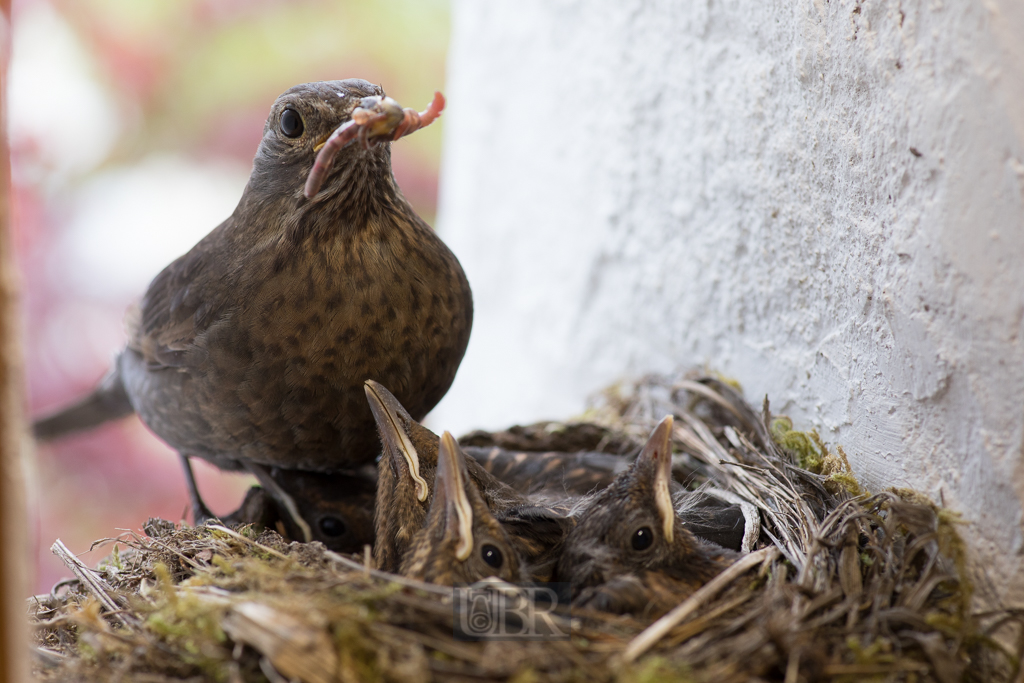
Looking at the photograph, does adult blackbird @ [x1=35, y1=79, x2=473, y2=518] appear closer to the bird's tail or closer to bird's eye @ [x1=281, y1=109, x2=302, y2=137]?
bird's eye @ [x1=281, y1=109, x2=302, y2=137]

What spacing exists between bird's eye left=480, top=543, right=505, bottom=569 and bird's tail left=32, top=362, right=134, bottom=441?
194cm

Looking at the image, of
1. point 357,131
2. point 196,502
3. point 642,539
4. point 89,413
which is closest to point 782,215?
point 642,539

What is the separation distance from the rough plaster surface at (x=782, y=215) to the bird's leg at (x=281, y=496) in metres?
1.24

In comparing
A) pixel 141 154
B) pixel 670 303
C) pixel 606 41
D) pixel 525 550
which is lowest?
pixel 525 550

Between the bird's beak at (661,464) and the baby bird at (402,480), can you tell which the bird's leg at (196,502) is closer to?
the baby bird at (402,480)

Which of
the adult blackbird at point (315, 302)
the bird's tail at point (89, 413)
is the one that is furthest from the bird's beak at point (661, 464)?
the bird's tail at point (89, 413)

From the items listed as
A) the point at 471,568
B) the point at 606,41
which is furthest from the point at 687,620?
the point at 606,41

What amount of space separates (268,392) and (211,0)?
382 centimetres

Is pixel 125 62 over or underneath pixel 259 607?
over

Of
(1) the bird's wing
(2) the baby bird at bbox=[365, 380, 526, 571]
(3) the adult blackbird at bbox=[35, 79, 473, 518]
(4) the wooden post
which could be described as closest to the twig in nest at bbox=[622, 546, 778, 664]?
Answer: (2) the baby bird at bbox=[365, 380, 526, 571]

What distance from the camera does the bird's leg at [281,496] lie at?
7.16 ft

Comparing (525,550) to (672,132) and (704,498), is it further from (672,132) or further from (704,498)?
(672,132)

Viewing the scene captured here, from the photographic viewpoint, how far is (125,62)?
473 cm

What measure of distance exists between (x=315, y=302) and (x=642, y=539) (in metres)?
0.89
